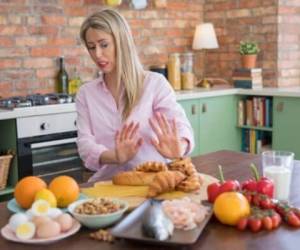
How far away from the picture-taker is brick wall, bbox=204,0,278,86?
4.52 m

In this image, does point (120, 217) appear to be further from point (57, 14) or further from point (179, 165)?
point (57, 14)

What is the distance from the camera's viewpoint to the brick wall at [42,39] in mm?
3641

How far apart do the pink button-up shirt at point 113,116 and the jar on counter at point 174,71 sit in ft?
7.11

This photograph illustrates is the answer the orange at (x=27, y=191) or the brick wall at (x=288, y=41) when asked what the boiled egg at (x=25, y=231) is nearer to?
the orange at (x=27, y=191)

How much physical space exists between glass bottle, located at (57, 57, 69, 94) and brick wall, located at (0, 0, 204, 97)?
4 cm

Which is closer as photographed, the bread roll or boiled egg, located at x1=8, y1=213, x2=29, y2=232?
boiled egg, located at x1=8, y1=213, x2=29, y2=232

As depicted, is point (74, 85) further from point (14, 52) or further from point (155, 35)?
point (155, 35)

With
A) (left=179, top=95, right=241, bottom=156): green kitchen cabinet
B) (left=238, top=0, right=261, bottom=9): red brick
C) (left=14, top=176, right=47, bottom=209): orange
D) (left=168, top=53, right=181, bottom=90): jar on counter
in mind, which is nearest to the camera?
(left=14, top=176, right=47, bottom=209): orange

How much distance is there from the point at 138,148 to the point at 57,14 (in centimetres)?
221

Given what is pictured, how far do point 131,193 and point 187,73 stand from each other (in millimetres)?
2930

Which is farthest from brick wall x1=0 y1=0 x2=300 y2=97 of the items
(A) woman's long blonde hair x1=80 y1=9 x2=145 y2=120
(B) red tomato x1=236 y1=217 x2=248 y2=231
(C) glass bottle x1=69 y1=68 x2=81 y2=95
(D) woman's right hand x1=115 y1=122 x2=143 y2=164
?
(B) red tomato x1=236 y1=217 x2=248 y2=231

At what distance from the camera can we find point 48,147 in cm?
321

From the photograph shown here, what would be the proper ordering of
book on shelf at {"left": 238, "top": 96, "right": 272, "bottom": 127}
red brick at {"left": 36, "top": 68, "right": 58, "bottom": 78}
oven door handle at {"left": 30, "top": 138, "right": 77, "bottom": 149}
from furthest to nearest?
book on shelf at {"left": 238, "top": 96, "right": 272, "bottom": 127}, red brick at {"left": 36, "top": 68, "right": 58, "bottom": 78}, oven door handle at {"left": 30, "top": 138, "right": 77, "bottom": 149}

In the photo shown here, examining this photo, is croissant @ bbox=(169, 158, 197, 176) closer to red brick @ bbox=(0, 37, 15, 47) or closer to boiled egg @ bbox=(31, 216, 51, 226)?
boiled egg @ bbox=(31, 216, 51, 226)
